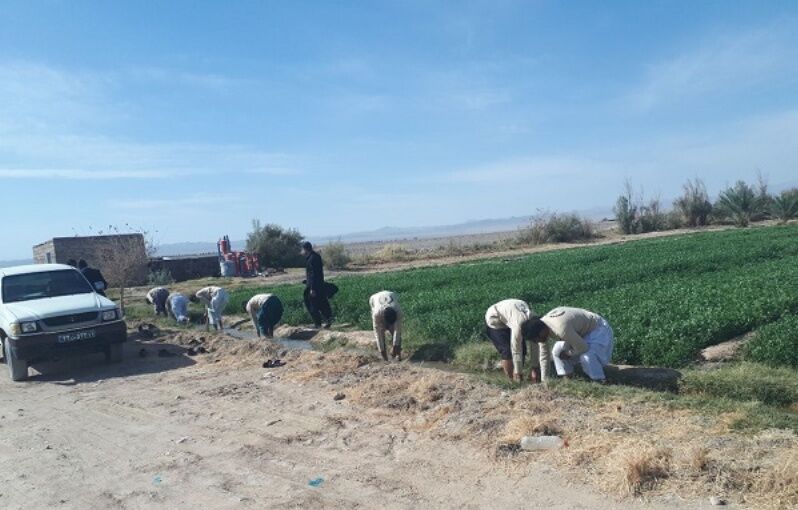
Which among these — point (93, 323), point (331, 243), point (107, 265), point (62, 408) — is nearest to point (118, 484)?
point (62, 408)

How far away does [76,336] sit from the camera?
1127 cm

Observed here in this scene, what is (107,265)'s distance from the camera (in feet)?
95.3

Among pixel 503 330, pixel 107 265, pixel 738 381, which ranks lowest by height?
pixel 738 381

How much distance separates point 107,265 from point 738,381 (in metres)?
27.4

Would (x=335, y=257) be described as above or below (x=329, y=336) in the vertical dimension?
above

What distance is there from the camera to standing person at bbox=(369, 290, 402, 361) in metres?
10.4

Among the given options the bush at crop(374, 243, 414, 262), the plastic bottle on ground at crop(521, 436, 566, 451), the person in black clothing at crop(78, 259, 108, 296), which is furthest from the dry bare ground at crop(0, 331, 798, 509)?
the bush at crop(374, 243, 414, 262)

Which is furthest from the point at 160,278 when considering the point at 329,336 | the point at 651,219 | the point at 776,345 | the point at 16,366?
the point at 651,219

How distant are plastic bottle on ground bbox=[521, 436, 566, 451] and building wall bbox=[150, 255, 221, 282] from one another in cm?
3239

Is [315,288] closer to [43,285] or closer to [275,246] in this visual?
[43,285]

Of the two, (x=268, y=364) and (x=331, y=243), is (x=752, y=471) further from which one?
(x=331, y=243)

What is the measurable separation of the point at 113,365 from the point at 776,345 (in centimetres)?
1093

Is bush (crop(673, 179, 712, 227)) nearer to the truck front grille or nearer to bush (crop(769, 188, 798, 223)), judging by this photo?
bush (crop(769, 188, 798, 223))

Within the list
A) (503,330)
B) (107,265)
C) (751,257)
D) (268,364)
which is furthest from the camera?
(107,265)
